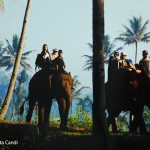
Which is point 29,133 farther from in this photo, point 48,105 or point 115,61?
point 115,61

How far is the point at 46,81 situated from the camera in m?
10.9

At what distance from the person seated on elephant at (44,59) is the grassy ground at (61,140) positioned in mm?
2274

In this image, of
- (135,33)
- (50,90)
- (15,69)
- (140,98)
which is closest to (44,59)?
(50,90)

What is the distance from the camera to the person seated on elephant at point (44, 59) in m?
11.2

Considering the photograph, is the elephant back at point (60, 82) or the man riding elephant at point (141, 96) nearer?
the man riding elephant at point (141, 96)

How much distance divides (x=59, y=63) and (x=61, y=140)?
3.11 metres

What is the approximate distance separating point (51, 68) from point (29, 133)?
99.4 inches

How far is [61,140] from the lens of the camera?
8539mm

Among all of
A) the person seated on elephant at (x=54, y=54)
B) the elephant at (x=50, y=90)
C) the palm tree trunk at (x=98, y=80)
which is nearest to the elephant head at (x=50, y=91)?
the elephant at (x=50, y=90)

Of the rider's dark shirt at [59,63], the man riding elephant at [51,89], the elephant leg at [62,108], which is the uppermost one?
the rider's dark shirt at [59,63]

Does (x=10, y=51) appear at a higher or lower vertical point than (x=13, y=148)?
higher

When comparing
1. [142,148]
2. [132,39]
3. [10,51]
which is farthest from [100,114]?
[10,51]

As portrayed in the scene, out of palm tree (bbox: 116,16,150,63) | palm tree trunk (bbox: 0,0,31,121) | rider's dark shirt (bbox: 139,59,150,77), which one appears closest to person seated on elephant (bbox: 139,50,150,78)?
rider's dark shirt (bbox: 139,59,150,77)

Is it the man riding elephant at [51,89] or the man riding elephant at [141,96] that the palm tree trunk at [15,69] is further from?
the man riding elephant at [141,96]
